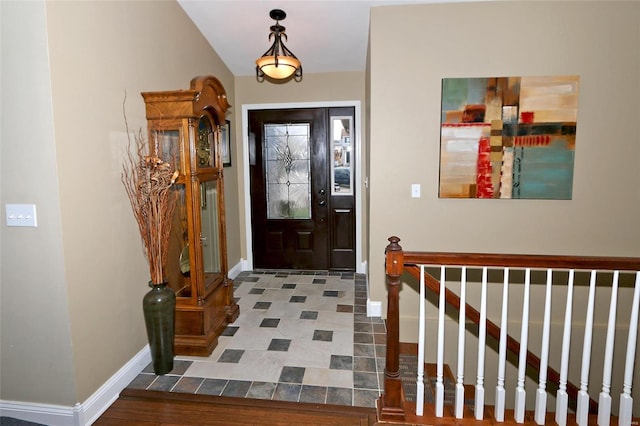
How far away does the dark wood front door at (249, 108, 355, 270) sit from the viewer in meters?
4.65

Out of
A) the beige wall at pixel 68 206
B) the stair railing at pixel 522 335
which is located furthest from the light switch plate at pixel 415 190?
the beige wall at pixel 68 206

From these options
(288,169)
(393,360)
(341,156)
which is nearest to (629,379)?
(393,360)

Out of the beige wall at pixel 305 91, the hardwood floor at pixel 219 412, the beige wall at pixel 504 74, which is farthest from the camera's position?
the beige wall at pixel 305 91

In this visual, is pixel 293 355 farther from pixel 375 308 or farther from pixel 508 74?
pixel 508 74

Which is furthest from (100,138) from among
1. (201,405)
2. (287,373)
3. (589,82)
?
(589,82)

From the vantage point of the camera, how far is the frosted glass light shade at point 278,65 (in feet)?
10.5

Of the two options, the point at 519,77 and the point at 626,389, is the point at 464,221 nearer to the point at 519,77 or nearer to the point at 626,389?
the point at 519,77

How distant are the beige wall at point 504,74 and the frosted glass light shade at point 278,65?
2.34 feet

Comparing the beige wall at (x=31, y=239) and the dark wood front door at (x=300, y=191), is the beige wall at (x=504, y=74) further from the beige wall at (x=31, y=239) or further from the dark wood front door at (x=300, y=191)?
the beige wall at (x=31, y=239)

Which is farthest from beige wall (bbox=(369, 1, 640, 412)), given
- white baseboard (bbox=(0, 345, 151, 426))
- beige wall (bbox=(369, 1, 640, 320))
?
white baseboard (bbox=(0, 345, 151, 426))

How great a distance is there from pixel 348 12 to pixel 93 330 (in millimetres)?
3138

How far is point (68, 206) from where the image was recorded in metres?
1.95

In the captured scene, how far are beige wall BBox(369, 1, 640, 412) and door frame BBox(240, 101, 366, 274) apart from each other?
4.51 feet

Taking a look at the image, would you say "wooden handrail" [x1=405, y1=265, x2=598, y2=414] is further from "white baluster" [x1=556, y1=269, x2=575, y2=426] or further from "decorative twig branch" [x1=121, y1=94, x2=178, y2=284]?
"decorative twig branch" [x1=121, y1=94, x2=178, y2=284]
